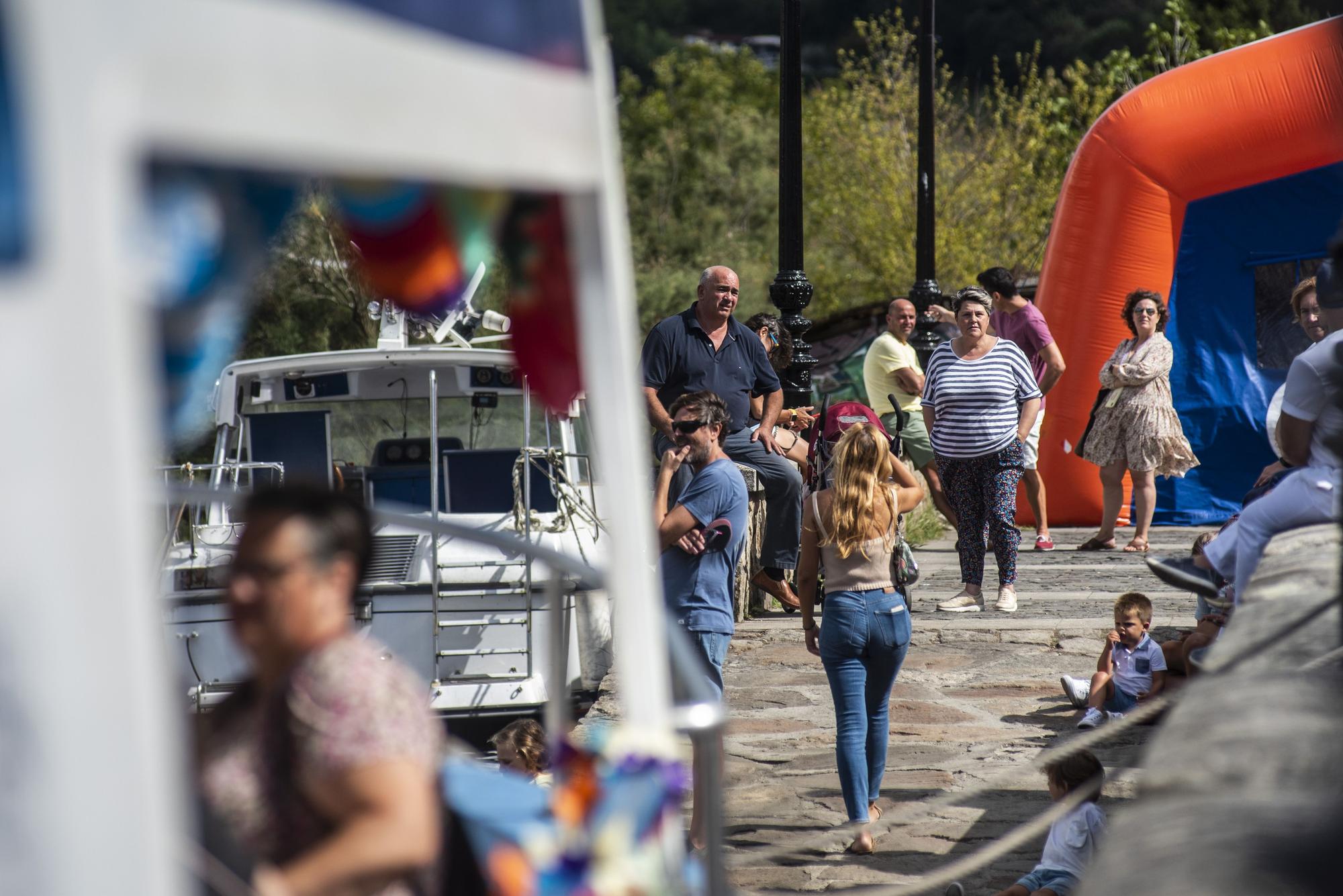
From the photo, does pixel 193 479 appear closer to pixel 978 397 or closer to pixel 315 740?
pixel 978 397

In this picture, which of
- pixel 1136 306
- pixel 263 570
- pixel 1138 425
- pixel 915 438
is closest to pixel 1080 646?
pixel 915 438

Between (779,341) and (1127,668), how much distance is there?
12.6 ft

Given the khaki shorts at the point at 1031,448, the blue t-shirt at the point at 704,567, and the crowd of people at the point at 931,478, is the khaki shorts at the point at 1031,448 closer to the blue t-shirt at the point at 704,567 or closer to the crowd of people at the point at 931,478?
the crowd of people at the point at 931,478

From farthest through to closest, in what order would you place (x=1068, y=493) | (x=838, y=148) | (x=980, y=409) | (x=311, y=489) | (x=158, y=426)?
(x=838, y=148) < (x=1068, y=493) < (x=980, y=409) < (x=311, y=489) < (x=158, y=426)

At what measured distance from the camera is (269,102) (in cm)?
150

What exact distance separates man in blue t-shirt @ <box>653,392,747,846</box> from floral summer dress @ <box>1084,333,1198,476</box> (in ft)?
16.1

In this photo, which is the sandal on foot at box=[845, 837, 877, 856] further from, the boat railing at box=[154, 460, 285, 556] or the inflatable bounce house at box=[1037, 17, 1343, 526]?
the inflatable bounce house at box=[1037, 17, 1343, 526]

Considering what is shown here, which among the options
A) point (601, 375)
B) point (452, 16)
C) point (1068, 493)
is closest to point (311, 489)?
point (601, 375)

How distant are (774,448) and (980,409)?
1.23 meters

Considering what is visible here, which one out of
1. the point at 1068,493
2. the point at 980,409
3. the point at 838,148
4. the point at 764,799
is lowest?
the point at 764,799

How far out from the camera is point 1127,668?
21.1 ft

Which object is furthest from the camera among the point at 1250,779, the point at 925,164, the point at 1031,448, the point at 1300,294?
the point at 925,164

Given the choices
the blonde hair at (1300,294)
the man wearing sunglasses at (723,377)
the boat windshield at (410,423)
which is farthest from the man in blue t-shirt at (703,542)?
the boat windshield at (410,423)

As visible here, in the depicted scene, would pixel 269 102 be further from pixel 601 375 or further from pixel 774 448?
pixel 774 448
